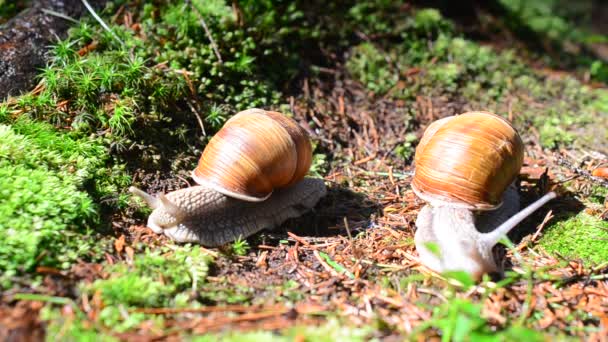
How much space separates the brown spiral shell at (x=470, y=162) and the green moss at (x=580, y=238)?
1.46 feet

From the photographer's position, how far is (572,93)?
220 inches

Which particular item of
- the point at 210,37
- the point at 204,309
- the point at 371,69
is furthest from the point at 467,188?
the point at 210,37

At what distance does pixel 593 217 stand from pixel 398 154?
1.64 m

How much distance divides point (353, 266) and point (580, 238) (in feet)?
5.18

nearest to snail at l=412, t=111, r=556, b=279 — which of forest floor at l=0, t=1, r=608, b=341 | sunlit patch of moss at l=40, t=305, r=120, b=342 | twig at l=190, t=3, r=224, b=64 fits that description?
forest floor at l=0, t=1, r=608, b=341

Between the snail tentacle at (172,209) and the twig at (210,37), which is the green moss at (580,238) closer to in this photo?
the snail tentacle at (172,209)

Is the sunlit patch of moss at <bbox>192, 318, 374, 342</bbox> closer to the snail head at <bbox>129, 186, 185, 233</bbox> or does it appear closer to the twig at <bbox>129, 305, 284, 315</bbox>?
the twig at <bbox>129, 305, 284, 315</bbox>

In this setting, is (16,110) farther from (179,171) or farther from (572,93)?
(572,93)

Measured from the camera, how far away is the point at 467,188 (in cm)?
328

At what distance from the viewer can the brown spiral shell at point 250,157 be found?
11.2 feet

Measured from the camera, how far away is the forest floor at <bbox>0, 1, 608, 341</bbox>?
255cm

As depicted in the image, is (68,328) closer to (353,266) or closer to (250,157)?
(250,157)

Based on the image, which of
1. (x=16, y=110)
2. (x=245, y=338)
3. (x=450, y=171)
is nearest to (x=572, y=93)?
(x=450, y=171)

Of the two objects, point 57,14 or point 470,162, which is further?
point 57,14
